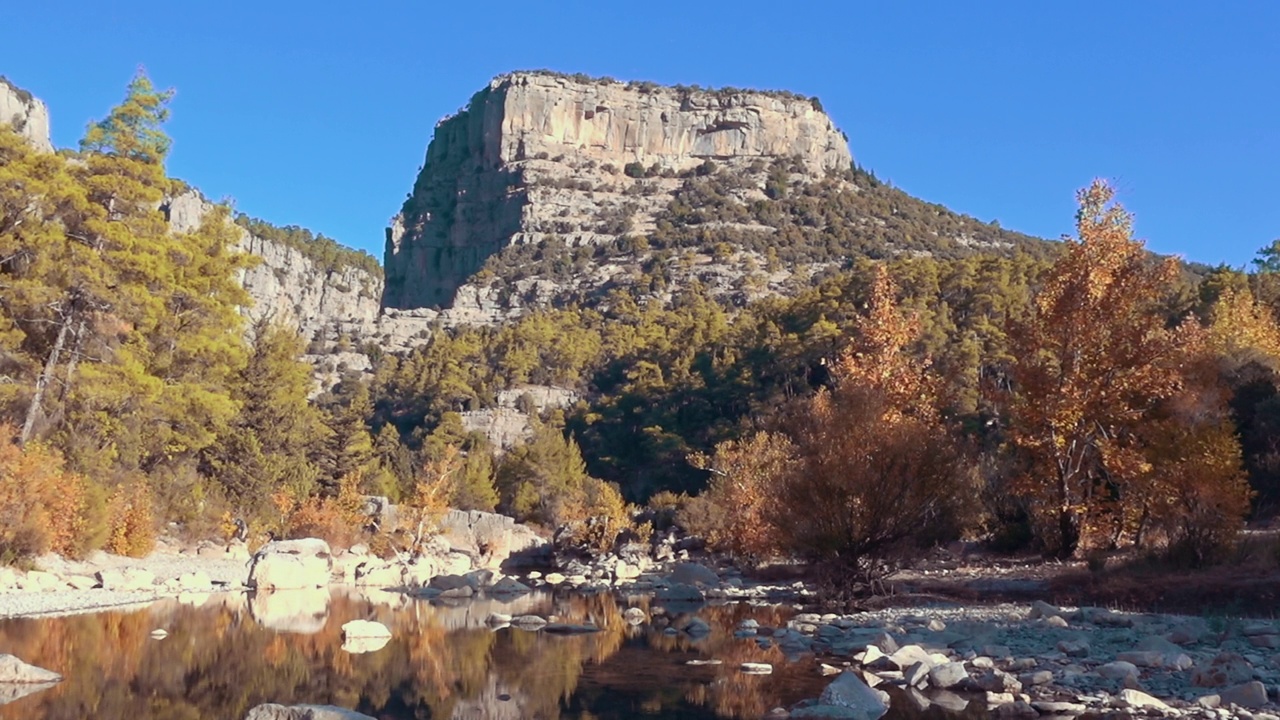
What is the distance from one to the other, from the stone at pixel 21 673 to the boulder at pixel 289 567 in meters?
15.7

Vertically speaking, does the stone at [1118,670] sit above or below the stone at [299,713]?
above

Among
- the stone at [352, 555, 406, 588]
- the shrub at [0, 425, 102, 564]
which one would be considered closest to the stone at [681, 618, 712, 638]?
the shrub at [0, 425, 102, 564]

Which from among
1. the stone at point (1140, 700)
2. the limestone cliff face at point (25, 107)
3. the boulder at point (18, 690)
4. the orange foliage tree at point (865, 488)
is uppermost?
the limestone cliff face at point (25, 107)

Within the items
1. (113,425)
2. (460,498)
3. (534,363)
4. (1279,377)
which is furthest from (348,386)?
(1279,377)

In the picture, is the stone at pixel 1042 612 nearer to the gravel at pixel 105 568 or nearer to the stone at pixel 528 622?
the stone at pixel 528 622

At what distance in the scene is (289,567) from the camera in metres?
27.2

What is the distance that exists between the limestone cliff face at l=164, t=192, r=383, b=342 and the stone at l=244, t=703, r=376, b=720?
90545 mm

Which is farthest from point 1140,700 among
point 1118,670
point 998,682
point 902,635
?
point 902,635

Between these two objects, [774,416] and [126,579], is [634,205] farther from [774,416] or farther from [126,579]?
[126,579]

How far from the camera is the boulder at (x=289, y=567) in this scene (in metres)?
26.4

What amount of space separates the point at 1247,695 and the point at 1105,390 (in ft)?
38.6

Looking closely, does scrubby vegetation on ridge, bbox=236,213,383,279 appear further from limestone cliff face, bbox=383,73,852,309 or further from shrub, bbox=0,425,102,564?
shrub, bbox=0,425,102,564

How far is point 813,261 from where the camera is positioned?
9819 centimetres

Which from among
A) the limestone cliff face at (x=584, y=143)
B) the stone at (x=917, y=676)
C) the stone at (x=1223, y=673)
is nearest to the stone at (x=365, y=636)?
the stone at (x=917, y=676)
